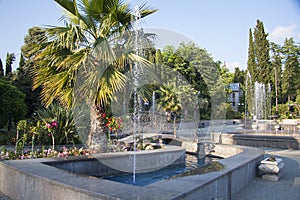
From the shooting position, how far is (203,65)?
20.4 m

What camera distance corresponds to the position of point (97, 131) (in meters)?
6.61

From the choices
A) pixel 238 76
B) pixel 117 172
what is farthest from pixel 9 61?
pixel 238 76

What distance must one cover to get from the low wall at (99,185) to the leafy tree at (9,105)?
797 cm

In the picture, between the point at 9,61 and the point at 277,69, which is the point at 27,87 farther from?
the point at 277,69

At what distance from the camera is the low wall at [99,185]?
2.91 m

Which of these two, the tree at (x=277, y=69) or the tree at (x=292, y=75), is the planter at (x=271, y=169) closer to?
the tree at (x=277, y=69)

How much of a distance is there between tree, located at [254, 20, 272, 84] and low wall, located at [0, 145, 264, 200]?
106ft

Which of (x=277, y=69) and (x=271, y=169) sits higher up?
(x=277, y=69)

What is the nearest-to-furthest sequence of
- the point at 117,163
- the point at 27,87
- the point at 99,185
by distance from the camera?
the point at 99,185 → the point at 117,163 → the point at 27,87

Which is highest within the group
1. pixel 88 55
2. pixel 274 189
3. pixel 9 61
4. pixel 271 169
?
pixel 9 61

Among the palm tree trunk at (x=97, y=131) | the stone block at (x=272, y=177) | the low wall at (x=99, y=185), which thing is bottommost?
the stone block at (x=272, y=177)

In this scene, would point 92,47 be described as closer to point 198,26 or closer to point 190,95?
point 198,26

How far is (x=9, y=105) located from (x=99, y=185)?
407 inches

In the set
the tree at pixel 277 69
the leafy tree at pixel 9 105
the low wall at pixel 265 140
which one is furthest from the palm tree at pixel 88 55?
the tree at pixel 277 69
